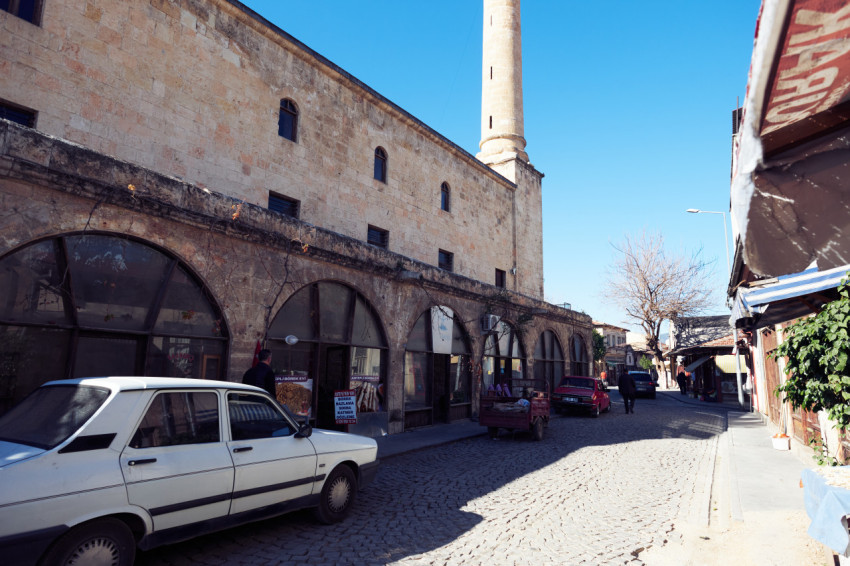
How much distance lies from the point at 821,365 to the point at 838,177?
4.12m

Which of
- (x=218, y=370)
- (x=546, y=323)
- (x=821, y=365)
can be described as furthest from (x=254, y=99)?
(x=546, y=323)

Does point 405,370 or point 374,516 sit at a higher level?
point 405,370

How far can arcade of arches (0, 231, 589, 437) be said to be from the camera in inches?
274

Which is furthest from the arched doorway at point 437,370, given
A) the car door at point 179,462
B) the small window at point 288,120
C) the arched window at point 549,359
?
the car door at point 179,462

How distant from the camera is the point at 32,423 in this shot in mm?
4207

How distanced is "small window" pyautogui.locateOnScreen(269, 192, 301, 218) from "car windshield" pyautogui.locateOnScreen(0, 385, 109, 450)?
10.4m

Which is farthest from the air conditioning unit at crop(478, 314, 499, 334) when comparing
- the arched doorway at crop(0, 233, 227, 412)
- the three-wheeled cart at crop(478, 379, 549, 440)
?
the arched doorway at crop(0, 233, 227, 412)

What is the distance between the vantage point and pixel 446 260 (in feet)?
69.8

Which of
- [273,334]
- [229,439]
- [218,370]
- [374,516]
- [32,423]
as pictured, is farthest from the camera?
[273,334]

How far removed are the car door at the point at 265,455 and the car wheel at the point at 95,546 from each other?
1032 millimetres

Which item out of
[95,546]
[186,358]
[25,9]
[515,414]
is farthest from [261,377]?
[25,9]

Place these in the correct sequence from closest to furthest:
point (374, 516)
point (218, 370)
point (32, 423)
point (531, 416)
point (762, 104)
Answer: point (762, 104)
point (32, 423)
point (374, 516)
point (218, 370)
point (531, 416)

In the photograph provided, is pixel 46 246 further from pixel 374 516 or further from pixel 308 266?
pixel 374 516

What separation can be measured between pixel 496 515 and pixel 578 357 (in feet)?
72.3
